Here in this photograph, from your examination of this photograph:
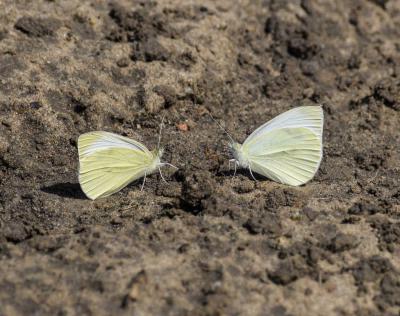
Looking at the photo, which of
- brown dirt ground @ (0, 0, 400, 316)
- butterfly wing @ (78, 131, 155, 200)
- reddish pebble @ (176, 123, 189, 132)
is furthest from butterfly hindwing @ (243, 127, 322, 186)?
butterfly wing @ (78, 131, 155, 200)

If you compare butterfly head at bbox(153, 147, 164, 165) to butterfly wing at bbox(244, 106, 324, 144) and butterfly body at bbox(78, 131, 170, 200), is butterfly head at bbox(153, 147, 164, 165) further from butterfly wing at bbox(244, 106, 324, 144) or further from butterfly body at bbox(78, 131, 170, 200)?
butterfly wing at bbox(244, 106, 324, 144)

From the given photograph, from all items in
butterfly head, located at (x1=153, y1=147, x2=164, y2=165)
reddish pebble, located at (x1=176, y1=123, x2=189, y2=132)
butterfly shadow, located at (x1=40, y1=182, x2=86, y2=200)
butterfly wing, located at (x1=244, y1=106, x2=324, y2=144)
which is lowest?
butterfly shadow, located at (x1=40, y1=182, x2=86, y2=200)

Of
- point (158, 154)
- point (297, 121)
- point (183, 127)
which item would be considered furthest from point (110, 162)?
point (297, 121)

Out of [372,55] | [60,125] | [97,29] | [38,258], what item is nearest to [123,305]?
[38,258]

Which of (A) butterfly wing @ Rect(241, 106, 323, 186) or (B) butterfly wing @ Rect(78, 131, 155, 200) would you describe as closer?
(B) butterfly wing @ Rect(78, 131, 155, 200)

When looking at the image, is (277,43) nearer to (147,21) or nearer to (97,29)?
(147,21)
